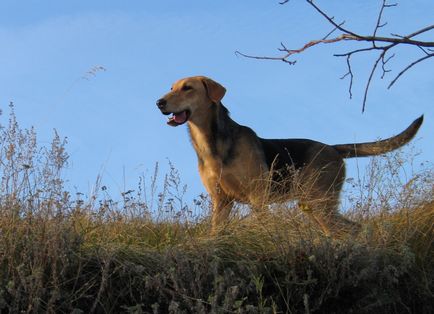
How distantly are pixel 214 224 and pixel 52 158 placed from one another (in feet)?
5.45

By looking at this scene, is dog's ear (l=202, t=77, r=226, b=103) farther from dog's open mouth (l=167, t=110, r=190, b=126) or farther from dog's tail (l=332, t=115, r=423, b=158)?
dog's tail (l=332, t=115, r=423, b=158)

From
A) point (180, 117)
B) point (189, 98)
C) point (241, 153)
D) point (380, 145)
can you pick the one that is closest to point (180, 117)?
point (180, 117)

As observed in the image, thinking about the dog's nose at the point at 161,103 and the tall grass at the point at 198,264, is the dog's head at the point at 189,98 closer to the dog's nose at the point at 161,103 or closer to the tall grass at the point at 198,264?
the dog's nose at the point at 161,103

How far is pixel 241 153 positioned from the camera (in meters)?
8.54

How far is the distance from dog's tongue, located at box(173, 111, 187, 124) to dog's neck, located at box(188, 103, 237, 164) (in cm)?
12

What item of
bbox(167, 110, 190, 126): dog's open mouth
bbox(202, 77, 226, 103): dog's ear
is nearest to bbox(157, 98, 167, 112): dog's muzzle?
bbox(167, 110, 190, 126): dog's open mouth

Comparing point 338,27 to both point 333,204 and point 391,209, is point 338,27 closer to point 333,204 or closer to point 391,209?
point 391,209

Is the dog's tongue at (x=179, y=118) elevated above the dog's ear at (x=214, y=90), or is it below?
below

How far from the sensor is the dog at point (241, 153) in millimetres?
8227

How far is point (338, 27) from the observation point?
344cm

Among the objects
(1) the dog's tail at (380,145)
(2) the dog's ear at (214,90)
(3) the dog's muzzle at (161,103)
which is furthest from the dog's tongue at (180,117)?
(1) the dog's tail at (380,145)

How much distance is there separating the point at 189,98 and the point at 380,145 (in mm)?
2555

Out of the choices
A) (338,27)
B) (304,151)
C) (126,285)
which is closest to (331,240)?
(126,285)

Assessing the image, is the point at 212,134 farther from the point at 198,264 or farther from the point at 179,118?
the point at 198,264
